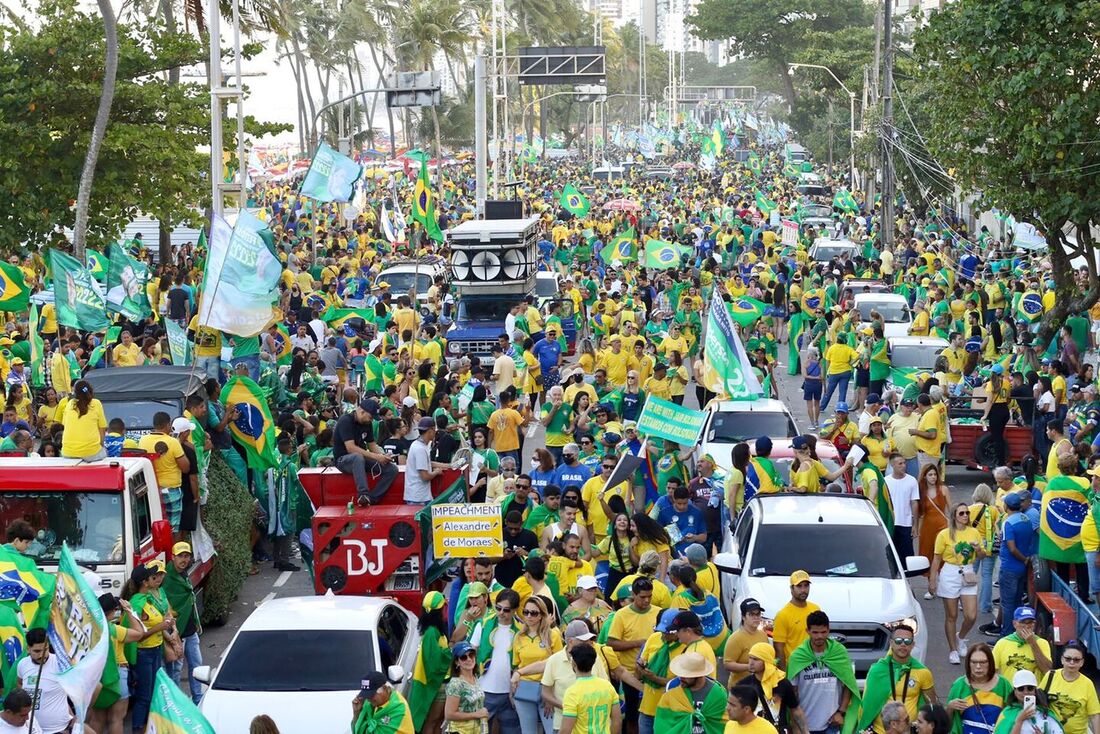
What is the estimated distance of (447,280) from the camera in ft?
115

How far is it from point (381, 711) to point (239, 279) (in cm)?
811

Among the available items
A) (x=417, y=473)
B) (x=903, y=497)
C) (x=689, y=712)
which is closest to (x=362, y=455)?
(x=417, y=473)

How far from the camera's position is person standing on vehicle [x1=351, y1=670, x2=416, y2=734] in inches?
379

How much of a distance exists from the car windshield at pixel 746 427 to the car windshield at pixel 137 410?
5.50 meters

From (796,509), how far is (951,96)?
12360mm

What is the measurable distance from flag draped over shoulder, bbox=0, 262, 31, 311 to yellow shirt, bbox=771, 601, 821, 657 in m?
13.5

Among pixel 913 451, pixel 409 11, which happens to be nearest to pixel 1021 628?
pixel 913 451

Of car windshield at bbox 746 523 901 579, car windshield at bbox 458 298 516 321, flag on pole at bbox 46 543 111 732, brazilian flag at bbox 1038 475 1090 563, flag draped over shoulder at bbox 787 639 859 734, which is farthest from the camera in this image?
car windshield at bbox 458 298 516 321

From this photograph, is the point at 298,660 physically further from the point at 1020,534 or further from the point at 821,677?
the point at 1020,534

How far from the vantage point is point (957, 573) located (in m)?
13.9

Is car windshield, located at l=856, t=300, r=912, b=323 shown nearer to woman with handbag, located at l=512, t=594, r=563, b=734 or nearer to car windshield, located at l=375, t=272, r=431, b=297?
car windshield, located at l=375, t=272, r=431, b=297

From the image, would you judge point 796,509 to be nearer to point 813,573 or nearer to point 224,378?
point 813,573

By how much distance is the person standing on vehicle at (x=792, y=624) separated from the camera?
11336 mm

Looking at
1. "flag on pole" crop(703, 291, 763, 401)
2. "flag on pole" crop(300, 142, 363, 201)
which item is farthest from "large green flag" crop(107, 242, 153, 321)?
"flag on pole" crop(703, 291, 763, 401)
